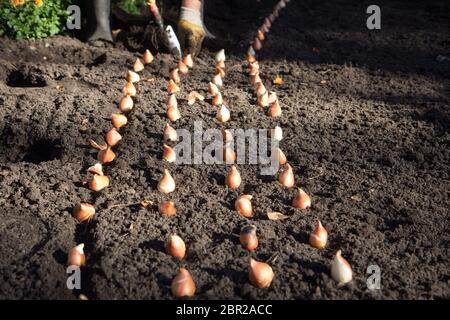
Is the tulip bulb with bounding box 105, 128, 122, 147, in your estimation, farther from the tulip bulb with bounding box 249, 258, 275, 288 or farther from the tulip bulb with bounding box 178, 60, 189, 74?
the tulip bulb with bounding box 249, 258, 275, 288

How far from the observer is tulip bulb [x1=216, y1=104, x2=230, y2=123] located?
369 cm

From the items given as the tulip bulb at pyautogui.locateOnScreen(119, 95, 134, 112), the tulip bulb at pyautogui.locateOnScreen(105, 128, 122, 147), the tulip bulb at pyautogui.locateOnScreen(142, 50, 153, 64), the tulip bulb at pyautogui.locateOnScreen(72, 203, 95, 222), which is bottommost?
the tulip bulb at pyautogui.locateOnScreen(72, 203, 95, 222)

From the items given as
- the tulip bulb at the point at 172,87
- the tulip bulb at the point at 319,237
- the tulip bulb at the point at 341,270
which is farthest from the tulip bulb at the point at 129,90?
the tulip bulb at the point at 341,270

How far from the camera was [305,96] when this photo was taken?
427cm

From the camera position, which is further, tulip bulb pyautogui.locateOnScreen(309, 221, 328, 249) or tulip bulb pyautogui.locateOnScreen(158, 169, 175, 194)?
tulip bulb pyautogui.locateOnScreen(158, 169, 175, 194)

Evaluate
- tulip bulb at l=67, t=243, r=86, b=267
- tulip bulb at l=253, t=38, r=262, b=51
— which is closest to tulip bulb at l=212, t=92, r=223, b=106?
tulip bulb at l=253, t=38, r=262, b=51

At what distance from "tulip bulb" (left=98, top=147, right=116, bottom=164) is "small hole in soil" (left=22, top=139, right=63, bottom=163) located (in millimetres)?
348

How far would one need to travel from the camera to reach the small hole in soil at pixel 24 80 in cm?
431

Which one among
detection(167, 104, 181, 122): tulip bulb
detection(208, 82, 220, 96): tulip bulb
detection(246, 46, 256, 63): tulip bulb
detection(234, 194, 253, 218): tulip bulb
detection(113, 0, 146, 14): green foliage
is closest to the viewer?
detection(234, 194, 253, 218): tulip bulb

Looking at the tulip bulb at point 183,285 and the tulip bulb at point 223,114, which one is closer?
the tulip bulb at point 183,285

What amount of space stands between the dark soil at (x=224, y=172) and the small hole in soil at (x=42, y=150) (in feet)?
0.04

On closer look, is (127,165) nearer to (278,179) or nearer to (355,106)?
(278,179)

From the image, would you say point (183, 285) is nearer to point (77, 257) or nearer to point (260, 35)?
point (77, 257)

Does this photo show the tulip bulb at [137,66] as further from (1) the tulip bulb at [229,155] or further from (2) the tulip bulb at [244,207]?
(2) the tulip bulb at [244,207]
